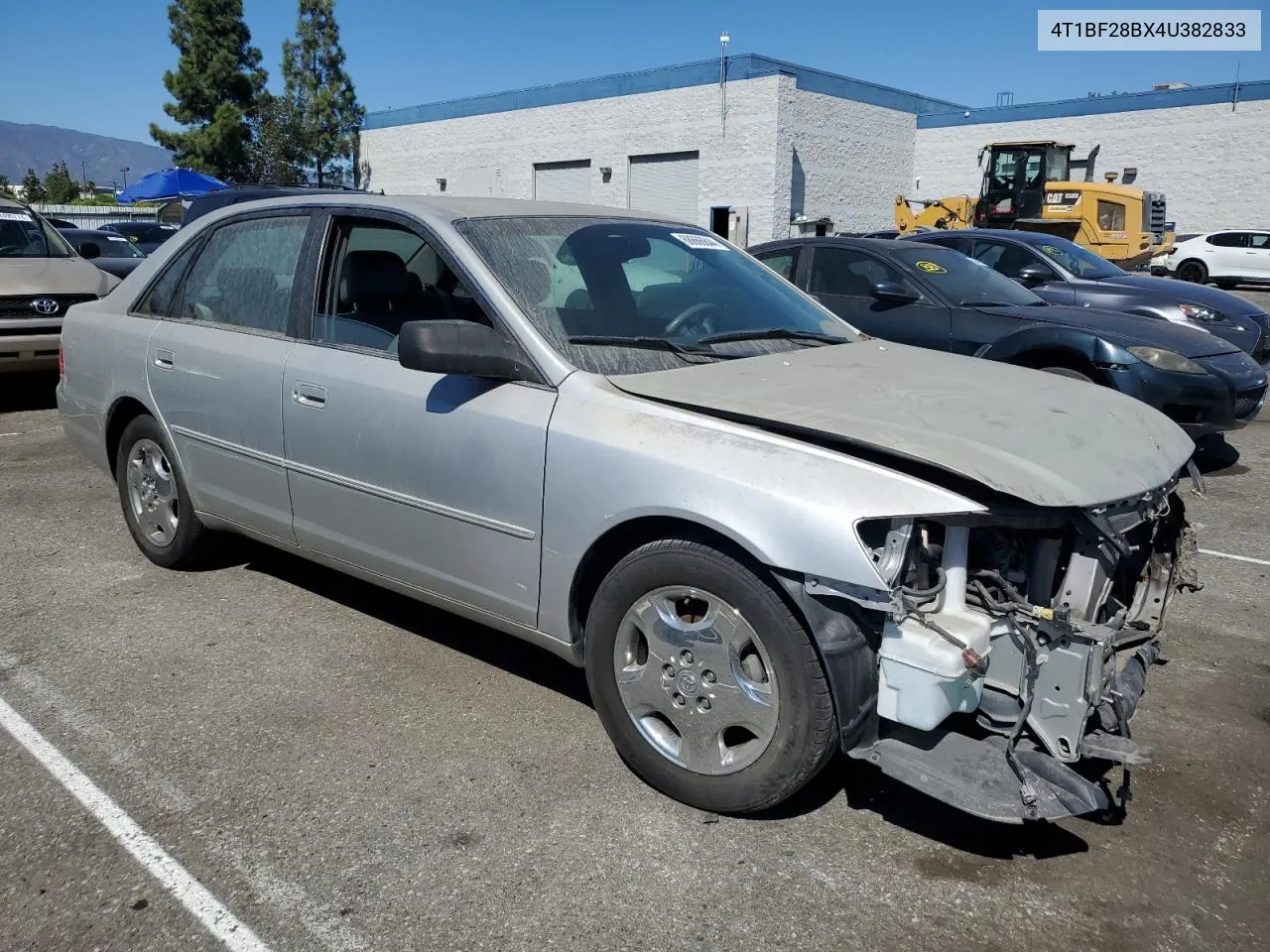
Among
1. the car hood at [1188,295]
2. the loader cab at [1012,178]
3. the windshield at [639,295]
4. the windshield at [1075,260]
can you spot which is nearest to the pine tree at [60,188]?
the loader cab at [1012,178]

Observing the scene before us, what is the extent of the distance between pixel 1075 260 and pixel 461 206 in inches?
310

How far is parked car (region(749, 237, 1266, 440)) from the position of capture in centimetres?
690

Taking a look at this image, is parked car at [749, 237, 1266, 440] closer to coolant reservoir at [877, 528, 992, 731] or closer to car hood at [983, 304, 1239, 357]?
car hood at [983, 304, 1239, 357]

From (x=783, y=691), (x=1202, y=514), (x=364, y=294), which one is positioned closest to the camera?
(x=783, y=691)

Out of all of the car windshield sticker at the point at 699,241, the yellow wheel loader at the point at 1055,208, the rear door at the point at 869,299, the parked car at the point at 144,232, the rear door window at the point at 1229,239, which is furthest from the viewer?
the rear door window at the point at 1229,239

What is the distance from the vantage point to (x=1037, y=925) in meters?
2.53

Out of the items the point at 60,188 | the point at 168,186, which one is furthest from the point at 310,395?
the point at 60,188

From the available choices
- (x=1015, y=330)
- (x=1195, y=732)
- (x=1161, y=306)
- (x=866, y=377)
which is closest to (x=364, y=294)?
(x=866, y=377)

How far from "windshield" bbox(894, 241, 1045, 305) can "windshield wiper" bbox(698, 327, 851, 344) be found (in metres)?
3.98

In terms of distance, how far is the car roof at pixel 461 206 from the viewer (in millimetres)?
3756

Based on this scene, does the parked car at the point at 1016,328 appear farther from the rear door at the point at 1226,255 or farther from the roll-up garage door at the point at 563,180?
the roll-up garage door at the point at 563,180

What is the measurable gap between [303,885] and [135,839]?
0.55 m

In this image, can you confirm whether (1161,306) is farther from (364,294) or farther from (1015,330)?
(364,294)

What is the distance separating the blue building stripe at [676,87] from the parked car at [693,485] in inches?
1180
